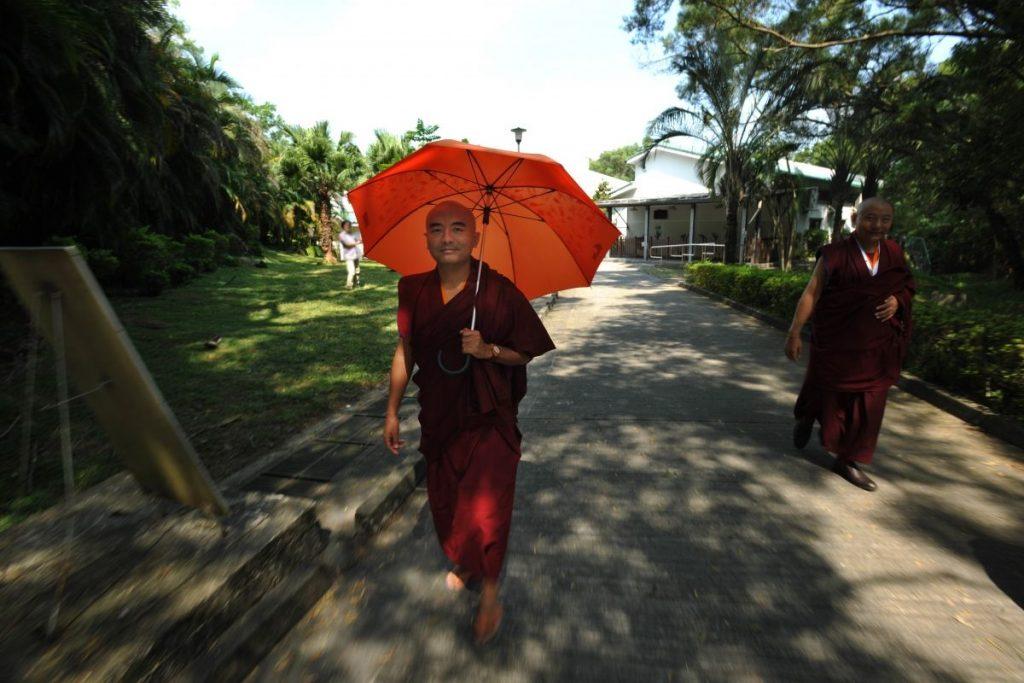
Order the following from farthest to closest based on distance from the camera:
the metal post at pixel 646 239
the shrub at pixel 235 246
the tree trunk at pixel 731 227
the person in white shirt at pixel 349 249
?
the metal post at pixel 646 239 → the shrub at pixel 235 246 → the tree trunk at pixel 731 227 → the person in white shirt at pixel 349 249

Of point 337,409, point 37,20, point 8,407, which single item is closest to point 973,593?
point 337,409

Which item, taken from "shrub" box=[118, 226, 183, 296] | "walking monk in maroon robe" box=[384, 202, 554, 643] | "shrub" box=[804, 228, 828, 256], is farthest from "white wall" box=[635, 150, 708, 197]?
"walking monk in maroon robe" box=[384, 202, 554, 643]

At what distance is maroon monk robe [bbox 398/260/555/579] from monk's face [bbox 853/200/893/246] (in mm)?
Result: 2595

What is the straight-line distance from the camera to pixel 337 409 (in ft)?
15.9

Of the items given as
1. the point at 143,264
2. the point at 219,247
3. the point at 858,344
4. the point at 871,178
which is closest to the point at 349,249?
the point at 143,264

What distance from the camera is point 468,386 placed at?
7.70 ft

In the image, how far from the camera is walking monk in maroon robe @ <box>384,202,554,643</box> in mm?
2260

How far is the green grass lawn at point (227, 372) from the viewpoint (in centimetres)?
369

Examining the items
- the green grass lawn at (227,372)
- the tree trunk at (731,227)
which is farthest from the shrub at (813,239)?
the green grass lawn at (227,372)

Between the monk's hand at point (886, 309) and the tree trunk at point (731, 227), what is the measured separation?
14.6m

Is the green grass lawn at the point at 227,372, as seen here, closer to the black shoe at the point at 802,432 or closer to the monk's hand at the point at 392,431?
the monk's hand at the point at 392,431

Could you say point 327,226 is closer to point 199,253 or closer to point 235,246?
point 235,246

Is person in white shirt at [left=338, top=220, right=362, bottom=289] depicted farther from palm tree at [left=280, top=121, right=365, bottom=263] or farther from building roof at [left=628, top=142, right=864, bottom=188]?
building roof at [left=628, top=142, right=864, bottom=188]

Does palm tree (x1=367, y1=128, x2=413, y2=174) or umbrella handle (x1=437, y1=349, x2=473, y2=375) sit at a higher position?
palm tree (x1=367, y1=128, x2=413, y2=174)
